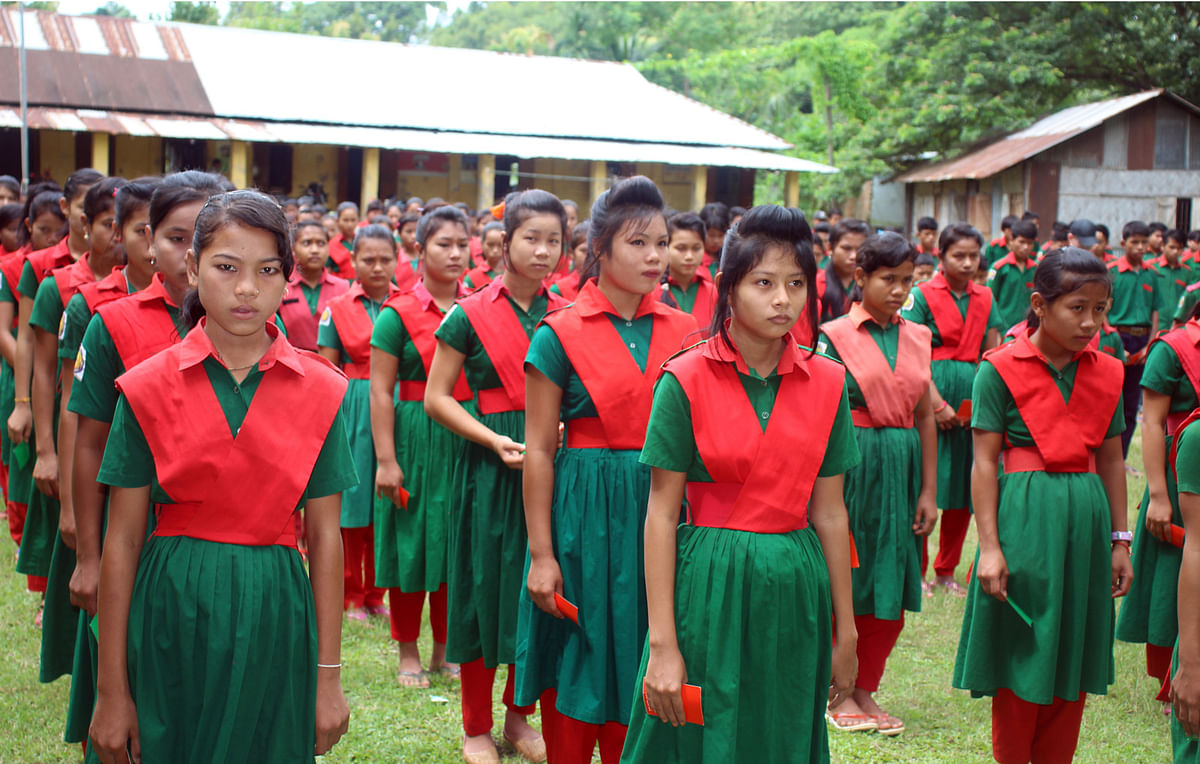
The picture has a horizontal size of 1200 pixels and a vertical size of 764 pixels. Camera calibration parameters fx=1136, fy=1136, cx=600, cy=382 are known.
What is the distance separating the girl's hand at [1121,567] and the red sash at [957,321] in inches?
114

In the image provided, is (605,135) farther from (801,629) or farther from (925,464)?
(801,629)

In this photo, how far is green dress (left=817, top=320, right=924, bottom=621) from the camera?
15.0 feet

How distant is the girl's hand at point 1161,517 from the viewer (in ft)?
13.1

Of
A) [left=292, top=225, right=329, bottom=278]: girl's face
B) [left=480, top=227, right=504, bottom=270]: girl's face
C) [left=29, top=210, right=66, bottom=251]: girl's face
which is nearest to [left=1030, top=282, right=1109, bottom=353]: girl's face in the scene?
[left=480, top=227, right=504, bottom=270]: girl's face

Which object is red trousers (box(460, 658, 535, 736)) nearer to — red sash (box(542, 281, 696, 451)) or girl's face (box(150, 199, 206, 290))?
red sash (box(542, 281, 696, 451))

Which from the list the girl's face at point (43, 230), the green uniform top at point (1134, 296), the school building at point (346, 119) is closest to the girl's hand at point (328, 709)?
the girl's face at point (43, 230)

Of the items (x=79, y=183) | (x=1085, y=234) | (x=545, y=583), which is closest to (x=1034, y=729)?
(x=545, y=583)

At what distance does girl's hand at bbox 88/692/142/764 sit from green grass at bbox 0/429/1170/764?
176 cm

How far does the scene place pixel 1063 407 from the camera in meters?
3.72

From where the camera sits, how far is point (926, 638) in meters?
Result: 5.71

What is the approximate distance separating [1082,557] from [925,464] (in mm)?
981

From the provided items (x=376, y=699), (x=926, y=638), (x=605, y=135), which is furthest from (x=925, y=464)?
(x=605, y=135)

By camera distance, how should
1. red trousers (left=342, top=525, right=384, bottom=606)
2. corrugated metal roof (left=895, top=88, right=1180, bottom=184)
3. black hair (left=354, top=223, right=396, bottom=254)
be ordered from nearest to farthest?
red trousers (left=342, top=525, right=384, bottom=606) → black hair (left=354, top=223, right=396, bottom=254) → corrugated metal roof (left=895, top=88, right=1180, bottom=184)

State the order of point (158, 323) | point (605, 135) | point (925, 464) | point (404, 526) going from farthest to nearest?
point (605, 135) < point (404, 526) < point (925, 464) < point (158, 323)
